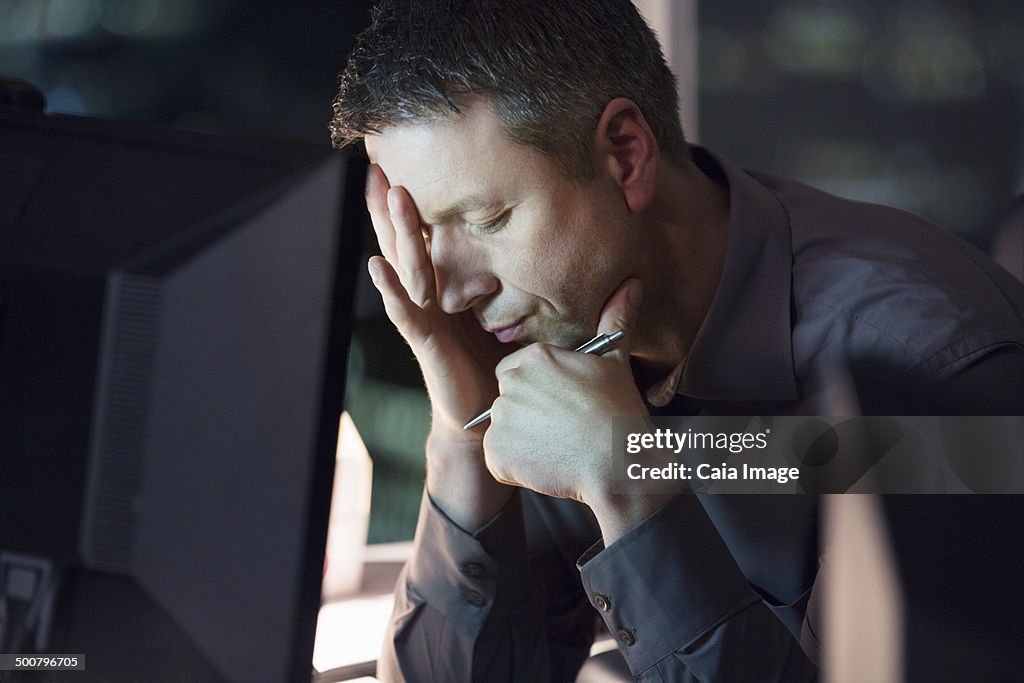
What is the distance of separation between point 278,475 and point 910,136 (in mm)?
1829

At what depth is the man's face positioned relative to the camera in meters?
0.79

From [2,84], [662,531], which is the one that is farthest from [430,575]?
[2,84]

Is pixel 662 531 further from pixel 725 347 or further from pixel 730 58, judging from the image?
pixel 730 58

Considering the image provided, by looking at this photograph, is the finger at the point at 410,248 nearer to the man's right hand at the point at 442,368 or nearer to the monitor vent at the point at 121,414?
the man's right hand at the point at 442,368

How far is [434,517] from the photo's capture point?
2.92ft

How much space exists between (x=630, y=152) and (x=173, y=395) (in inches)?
19.6

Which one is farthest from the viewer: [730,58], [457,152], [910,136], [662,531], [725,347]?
[730,58]

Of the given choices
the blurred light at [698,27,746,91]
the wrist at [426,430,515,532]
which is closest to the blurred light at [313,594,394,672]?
the wrist at [426,430,515,532]

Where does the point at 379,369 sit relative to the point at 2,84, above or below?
above

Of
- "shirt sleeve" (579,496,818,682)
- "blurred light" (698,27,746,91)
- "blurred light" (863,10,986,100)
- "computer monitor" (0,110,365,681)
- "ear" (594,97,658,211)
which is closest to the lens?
"computer monitor" (0,110,365,681)

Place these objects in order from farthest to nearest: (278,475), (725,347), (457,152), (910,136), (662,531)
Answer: (910,136), (725,347), (457,152), (662,531), (278,475)

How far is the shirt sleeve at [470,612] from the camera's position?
860mm

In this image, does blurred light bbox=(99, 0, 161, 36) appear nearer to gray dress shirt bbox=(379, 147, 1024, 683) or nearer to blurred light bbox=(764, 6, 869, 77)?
blurred light bbox=(764, 6, 869, 77)

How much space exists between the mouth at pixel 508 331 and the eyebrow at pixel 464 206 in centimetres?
12
